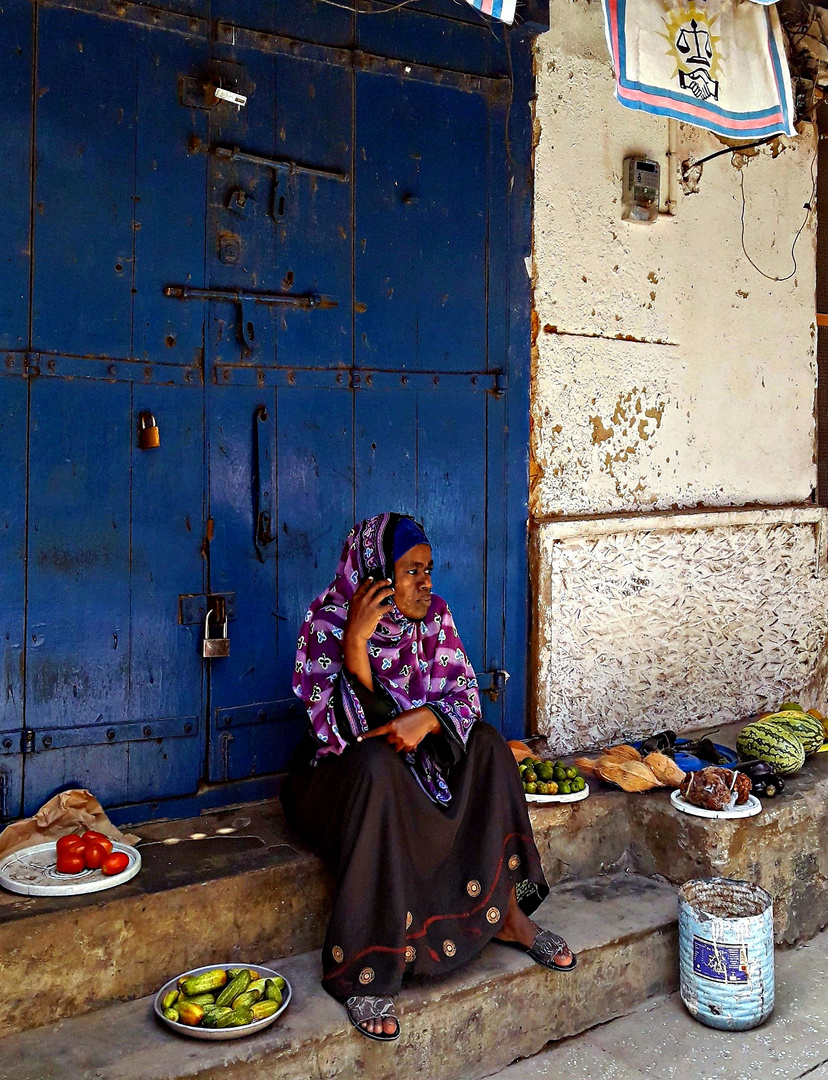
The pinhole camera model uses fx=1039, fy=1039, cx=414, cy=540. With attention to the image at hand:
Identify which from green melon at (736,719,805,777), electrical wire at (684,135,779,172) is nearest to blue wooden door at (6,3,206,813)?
green melon at (736,719,805,777)

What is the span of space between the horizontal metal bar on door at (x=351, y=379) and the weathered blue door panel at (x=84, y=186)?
433 mm

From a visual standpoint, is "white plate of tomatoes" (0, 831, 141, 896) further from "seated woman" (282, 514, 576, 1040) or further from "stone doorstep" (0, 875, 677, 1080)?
"seated woman" (282, 514, 576, 1040)

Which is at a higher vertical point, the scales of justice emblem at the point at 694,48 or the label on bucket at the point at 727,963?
the scales of justice emblem at the point at 694,48

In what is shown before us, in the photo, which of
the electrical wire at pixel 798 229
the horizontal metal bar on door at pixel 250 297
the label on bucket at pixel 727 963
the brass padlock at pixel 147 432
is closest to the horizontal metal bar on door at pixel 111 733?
the brass padlock at pixel 147 432

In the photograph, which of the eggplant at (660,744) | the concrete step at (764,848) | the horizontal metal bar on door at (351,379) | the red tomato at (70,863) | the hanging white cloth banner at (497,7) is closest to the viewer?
the red tomato at (70,863)

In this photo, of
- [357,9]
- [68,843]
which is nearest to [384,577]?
[68,843]

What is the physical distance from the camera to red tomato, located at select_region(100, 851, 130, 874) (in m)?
3.21

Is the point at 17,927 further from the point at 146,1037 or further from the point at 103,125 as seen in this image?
the point at 103,125

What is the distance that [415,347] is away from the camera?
171 inches

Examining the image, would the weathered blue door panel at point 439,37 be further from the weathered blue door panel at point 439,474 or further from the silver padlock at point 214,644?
the silver padlock at point 214,644

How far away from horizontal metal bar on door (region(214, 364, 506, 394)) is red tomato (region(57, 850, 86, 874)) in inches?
67.7

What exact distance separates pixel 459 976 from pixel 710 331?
11.4 ft

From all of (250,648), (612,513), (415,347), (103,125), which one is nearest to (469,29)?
(415,347)

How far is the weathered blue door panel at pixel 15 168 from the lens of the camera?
11.2 feet
